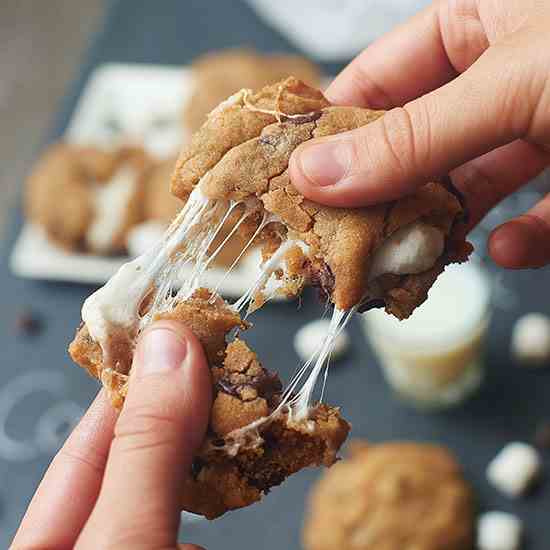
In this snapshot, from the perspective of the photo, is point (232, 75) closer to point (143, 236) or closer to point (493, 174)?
point (143, 236)

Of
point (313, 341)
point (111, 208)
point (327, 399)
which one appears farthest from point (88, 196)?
point (327, 399)

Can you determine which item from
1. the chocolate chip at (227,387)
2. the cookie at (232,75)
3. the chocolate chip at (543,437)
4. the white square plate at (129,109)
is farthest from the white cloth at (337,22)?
the chocolate chip at (227,387)

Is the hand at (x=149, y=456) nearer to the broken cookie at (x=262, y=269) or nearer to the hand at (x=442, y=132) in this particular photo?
the broken cookie at (x=262, y=269)

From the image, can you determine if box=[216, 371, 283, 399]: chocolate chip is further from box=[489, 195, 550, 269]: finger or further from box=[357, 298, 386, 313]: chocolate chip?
box=[489, 195, 550, 269]: finger

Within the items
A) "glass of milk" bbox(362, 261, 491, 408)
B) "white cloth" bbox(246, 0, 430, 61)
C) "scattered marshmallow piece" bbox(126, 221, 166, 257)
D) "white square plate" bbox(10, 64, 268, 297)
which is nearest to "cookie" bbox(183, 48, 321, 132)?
"white square plate" bbox(10, 64, 268, 297)

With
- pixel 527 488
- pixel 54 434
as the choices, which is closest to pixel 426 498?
pixel 527 488
